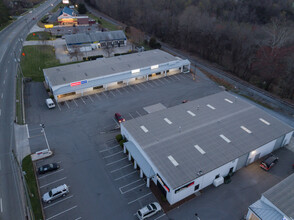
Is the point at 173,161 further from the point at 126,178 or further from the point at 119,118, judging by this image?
the point at 119,118

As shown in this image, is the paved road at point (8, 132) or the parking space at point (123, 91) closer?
the paved road at point (8, 132)

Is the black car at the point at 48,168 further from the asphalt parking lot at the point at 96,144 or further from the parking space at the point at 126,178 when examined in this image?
the parking space at the point at 126,178

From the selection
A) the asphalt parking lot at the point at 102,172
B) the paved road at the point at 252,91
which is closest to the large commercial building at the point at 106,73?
the asphalt parking lot at the point at 102,172

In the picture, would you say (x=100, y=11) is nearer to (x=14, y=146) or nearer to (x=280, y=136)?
(x=14, y=146)

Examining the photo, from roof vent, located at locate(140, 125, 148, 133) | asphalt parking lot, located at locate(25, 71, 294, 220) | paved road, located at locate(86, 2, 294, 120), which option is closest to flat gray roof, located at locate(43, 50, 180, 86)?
asphalt parking lot, located at locate(25, 71, 294, 220)

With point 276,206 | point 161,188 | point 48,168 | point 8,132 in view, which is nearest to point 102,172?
point 48,168
